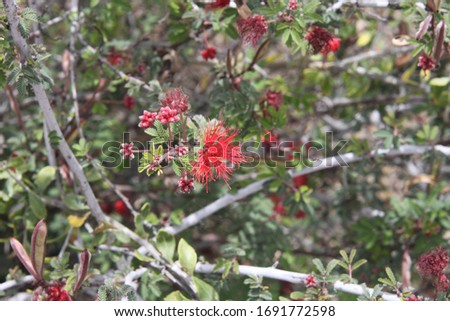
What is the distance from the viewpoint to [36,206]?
2176mm

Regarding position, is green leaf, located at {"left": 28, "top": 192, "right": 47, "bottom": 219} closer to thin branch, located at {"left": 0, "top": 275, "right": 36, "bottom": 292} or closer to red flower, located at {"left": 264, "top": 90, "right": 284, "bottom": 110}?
thin branch, located at {"left": 0, "top": 275, "right": 36, "bottom": 292}

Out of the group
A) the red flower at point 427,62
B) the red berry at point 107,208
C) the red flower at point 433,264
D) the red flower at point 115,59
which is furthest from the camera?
the red berry at point 107,208

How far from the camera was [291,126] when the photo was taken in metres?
3.20

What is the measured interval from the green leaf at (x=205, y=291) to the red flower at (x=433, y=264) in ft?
2.27

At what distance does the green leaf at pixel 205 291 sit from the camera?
1.97 m

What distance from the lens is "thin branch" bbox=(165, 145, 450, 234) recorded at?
2.26 metres

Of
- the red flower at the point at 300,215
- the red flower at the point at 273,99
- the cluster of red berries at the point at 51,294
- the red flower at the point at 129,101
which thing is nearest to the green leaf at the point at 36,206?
the cluster of red berries at the point at 51,294

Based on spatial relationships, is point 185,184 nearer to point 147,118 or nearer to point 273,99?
point 147,118

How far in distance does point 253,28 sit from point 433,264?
0.93 metres

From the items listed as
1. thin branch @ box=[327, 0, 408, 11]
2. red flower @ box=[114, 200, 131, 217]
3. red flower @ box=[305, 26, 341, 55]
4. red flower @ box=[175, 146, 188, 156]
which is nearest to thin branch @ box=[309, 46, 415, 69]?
thin branch @ box=[327, 0, 408, 11]

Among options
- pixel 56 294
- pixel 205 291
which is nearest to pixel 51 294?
pixel 56 294

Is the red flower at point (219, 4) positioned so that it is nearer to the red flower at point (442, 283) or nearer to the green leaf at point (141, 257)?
the green leaf at point (141, 257)
